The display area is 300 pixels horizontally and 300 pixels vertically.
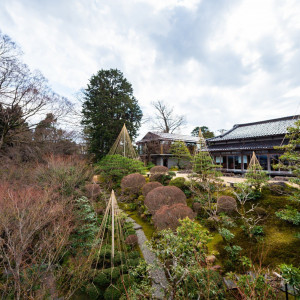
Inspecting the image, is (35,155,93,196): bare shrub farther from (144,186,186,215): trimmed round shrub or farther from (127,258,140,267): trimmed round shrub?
(127,258,140,267): trimmed round shrub

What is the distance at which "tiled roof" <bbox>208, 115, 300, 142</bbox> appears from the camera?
1509 centimetres

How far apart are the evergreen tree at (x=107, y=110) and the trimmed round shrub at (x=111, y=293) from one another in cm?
1585

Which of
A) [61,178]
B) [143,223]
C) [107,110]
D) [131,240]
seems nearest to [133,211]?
[143,223]

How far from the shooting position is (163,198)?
7.76 metres

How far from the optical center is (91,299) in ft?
14.4

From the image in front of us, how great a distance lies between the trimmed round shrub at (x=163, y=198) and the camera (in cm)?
771

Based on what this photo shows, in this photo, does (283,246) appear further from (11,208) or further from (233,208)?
(11,208)

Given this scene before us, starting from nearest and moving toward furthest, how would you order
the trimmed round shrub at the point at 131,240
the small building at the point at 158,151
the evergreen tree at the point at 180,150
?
the trimmed round shrub at the point at 131,240 → the evergreen tree at the point at 180,150 → the small building at the point at 158,151

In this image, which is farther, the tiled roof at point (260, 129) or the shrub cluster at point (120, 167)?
the tiled roof at point (260, 129)

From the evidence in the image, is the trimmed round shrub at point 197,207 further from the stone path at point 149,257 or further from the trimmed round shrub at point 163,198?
the stone path at point 149,257

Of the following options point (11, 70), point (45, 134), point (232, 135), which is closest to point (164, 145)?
point (232, 135)

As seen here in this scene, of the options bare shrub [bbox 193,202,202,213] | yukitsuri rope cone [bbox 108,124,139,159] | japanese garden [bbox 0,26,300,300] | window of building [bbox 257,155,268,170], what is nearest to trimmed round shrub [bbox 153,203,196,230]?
japanese garden [bbox 0,26,300,300]

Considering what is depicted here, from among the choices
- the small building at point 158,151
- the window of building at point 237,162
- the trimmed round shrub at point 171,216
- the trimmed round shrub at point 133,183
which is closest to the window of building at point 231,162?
the window of building at point 237,162

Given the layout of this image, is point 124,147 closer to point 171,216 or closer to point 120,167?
point 120,167
